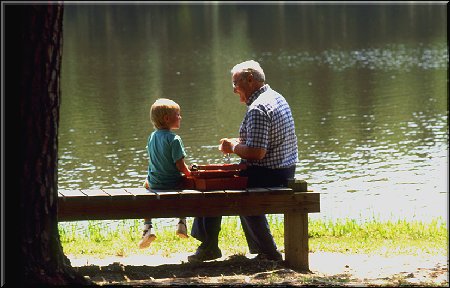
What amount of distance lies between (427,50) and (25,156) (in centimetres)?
3420

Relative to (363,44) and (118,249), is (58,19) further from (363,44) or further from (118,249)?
(363,44)

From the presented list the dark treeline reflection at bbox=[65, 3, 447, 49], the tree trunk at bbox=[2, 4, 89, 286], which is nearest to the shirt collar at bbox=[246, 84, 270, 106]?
the tree trunk at bbox=[2, 4, 89, 286]

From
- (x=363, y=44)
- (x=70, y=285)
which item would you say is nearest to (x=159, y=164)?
(x=70, y=285)

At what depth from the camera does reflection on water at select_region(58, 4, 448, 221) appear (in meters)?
16.2

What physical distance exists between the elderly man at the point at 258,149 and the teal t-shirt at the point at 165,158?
0.36 m

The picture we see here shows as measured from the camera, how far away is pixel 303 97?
26.8 metres

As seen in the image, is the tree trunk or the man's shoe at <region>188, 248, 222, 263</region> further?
the man's shoe at <region>188, 248, 222, 263</region>

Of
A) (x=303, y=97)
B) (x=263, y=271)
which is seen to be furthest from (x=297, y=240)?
(x=303, y=97)

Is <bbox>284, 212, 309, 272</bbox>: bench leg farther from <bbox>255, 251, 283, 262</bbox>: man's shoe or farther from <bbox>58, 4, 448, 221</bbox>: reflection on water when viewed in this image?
<bbox>58, 4, 448, 221</bbox>: reflection on water

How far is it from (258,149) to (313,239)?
2331mm

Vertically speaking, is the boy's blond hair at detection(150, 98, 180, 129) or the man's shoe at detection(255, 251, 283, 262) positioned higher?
the boy's blond hair at detection(150, 98, 180, 129)

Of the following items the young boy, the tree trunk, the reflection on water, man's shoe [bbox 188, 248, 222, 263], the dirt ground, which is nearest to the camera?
the tree trunk

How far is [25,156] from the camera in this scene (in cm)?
579

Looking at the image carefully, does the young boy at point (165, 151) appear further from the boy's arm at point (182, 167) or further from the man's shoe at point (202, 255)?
the man's shoe at point (202, 255)
